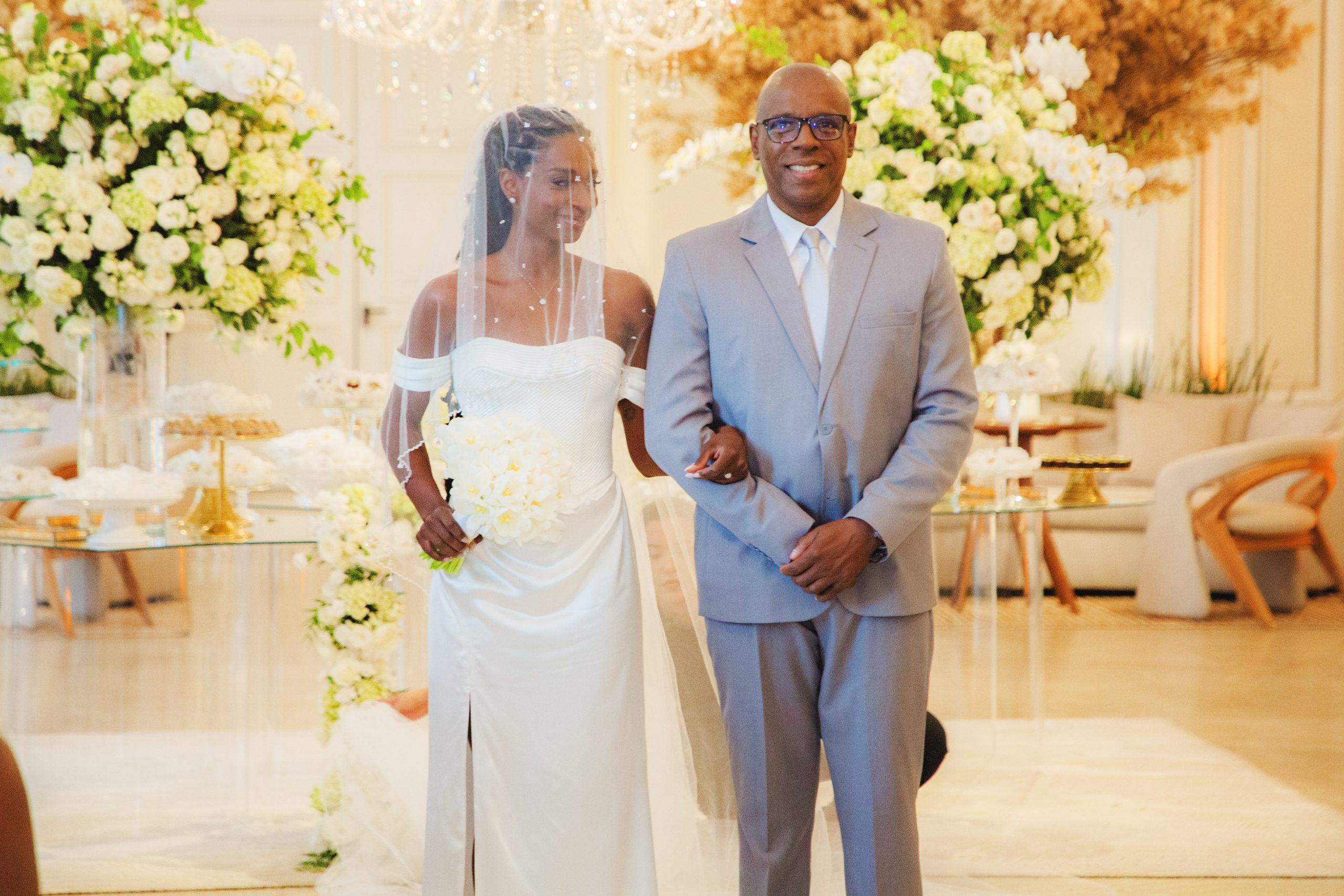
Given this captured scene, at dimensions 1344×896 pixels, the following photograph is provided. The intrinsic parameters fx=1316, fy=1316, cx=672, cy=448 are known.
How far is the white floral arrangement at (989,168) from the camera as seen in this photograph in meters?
3.59

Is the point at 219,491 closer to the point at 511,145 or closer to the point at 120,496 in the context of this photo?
the point at 120,496

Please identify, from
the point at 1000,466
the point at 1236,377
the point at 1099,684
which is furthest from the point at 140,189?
the point at 1236,377

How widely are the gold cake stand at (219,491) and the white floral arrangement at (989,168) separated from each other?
1.58 metres

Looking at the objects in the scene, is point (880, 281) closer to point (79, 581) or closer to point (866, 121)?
point (866, 121)

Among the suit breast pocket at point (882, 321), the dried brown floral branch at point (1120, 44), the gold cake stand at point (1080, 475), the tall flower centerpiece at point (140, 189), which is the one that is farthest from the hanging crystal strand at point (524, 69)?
the suit breast pocket at point (882, 321)

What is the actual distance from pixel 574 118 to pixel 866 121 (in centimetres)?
147

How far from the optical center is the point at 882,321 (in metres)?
2.22

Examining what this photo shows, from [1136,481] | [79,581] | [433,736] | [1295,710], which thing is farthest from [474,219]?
[1136,481]

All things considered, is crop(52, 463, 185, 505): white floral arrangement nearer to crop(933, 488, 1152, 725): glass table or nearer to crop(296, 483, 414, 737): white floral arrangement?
crop(296, 483, 414, 737): white floral arrangement

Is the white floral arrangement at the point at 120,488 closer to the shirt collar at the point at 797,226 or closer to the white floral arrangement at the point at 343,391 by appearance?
the white floral arrangement at the point at 343,391

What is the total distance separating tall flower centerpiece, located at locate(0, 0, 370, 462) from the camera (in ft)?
10.4

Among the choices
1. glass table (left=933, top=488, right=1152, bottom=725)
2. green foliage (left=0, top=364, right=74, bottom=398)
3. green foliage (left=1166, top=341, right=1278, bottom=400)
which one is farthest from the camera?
green foliage (left=1166, top=341, right=1278, bottom=400)

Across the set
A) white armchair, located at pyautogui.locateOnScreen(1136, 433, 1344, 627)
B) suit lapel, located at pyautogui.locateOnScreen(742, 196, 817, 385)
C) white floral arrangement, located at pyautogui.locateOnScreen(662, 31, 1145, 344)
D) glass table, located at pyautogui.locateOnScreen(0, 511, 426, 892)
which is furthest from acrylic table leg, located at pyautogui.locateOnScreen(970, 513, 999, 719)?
white armchair, located at pyautogui.locateOnScreen(1136, 433, 1344, 627)

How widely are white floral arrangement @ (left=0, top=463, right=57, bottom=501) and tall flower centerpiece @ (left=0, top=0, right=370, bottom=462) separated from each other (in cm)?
51
